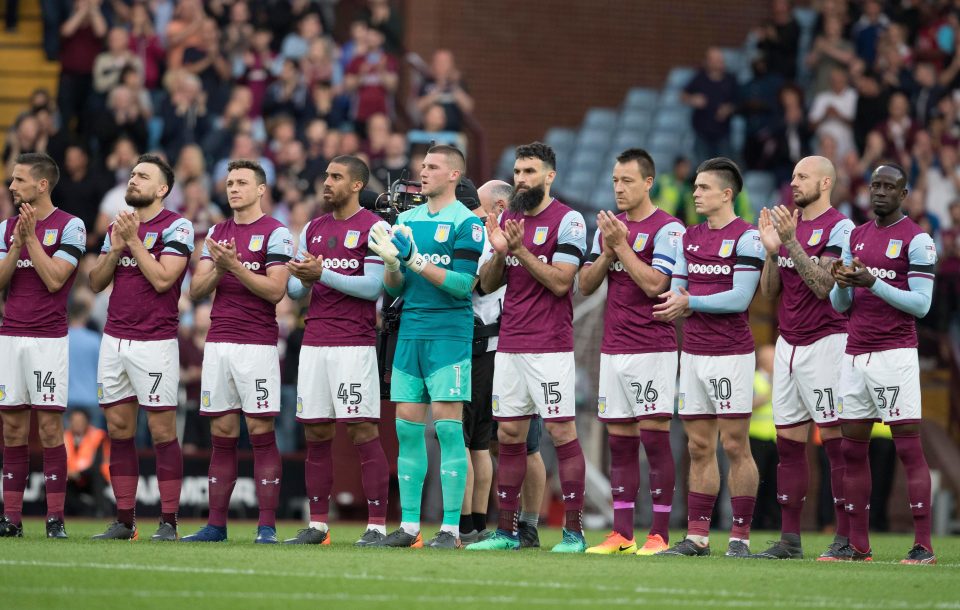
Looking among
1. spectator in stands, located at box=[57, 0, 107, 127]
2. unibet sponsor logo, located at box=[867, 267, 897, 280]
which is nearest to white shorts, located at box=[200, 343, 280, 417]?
unibet sponsor logo, located at box=[867, 267, 897, 280]

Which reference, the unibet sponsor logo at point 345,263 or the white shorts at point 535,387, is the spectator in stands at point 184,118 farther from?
the white shorts at point 535,387

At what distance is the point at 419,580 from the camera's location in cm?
899

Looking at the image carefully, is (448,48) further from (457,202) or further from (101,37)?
(457,202)

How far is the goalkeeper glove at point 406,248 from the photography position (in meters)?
11.1

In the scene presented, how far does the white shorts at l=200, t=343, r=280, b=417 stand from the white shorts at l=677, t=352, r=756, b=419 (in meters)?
2.97

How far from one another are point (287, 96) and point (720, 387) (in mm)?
11740

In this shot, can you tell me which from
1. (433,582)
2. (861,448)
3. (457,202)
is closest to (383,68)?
(457,202)

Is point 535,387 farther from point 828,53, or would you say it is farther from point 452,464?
point 828,53

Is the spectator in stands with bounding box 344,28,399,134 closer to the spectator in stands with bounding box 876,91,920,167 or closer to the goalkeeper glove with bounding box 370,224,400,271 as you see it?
the spectator in stands with bounding box 876,91,920,167

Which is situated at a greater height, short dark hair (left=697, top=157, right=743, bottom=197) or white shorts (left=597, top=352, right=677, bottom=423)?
short dark hair (left=697, top=157, right=743, bottom=197)

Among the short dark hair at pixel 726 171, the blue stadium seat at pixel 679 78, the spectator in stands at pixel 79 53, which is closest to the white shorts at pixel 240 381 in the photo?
the short dark hair at pixel 726 171

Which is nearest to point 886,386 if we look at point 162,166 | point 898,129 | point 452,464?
point 452,464

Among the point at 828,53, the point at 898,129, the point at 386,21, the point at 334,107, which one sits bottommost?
the point at 898,129

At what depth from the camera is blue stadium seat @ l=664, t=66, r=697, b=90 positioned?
→ 25750 millimetres
